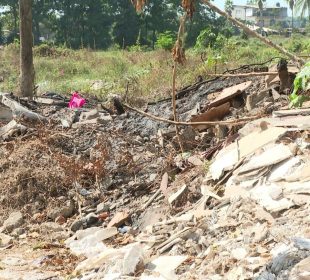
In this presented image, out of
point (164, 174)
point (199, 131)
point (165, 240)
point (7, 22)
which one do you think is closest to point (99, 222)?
point (164, 174)

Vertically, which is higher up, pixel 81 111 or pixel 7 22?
pixel 7 22

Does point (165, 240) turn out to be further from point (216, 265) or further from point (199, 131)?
point (199, 131)

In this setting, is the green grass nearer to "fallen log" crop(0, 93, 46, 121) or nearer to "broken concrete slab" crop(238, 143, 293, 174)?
"fallen log" crop(0, 93, 46, 121)

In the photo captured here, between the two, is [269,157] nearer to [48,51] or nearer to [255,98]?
[255,98]

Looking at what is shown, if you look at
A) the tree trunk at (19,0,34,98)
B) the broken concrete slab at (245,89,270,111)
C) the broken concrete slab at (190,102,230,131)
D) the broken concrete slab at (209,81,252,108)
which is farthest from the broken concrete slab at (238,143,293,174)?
the tree trunk at (19,0,34,98)

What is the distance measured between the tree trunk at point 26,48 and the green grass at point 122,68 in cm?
212

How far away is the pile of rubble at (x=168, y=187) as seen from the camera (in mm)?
3285

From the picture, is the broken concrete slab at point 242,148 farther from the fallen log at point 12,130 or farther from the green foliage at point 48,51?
the green foliage at point 48,51

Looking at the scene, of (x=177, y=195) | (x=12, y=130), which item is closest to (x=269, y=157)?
(x=177, y=195)

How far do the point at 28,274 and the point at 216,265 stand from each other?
1687 mm

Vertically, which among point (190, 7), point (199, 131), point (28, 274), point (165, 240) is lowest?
point (28, 274)

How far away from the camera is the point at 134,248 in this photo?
3.55 metres

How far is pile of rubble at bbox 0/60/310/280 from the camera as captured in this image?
3285 millimetres

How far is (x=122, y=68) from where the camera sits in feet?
59.8
